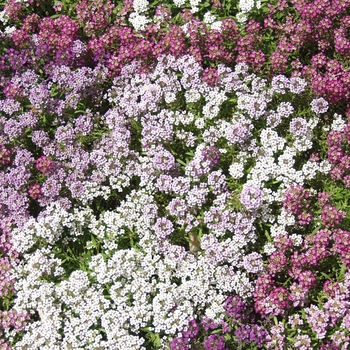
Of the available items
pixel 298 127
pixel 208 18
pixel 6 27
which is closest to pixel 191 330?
pixel 298 127

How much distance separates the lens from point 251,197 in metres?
6.76

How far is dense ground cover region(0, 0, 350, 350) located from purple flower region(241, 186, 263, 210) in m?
0.02

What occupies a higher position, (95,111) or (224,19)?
(224,19)

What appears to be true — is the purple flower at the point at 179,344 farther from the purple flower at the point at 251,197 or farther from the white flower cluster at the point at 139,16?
the white flower cluster at the point at 139,16

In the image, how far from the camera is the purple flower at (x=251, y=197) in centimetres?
671

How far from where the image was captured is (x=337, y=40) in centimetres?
794

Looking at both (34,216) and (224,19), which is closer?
(34,216)

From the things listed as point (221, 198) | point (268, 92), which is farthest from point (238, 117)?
point (221, 198)

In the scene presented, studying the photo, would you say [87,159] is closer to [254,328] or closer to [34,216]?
[34,216]

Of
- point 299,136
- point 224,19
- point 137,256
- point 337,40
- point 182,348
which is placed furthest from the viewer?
point 224,19

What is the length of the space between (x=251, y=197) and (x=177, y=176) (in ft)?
3.37

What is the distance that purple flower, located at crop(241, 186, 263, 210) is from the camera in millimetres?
6707

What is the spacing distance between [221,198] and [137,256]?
1.13 m

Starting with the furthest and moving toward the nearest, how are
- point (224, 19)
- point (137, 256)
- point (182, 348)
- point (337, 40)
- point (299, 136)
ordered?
1. point (224, 19)
2. point (337, 40)
3. point (299, 136)
4. point (137, 256)
5. point (182, 348)
